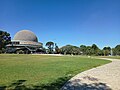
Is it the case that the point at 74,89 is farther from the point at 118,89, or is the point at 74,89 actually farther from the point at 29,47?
the point at 29,47

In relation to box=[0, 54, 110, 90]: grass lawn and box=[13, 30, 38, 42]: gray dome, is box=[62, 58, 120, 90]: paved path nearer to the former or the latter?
box=[0, 54, 110, 90]: grass lawn

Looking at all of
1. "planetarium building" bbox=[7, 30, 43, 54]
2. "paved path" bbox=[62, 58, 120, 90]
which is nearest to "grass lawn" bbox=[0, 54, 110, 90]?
"paved path" bbox=[62, 58, 120, 90]

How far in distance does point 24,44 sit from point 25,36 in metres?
9.13

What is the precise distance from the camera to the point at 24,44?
3789 inches

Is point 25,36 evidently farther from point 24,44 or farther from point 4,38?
point 4,38

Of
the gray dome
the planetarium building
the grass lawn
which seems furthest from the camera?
the gray dome

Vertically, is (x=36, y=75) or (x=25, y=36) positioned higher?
(x=25, y=36)

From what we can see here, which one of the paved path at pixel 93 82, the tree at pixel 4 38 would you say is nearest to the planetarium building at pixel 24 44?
the tree at pixel 4 38

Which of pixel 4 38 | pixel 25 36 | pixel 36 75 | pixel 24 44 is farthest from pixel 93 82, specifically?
pixel 25 36

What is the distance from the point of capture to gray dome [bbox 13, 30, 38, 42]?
338 ft

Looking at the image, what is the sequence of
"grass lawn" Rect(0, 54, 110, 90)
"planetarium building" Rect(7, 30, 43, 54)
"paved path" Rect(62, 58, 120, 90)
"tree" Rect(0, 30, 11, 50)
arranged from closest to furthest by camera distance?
"paved path" Rect(62, 58, 120, 90) < "grass lawn" Rect(0, 54, 110, 90) < "tree" Rect(0, 30, 11, 50) < "planetarium building" Rect(7, 30, 43, 54)

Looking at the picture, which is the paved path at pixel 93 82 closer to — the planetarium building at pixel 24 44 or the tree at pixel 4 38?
the tree at pixel 4 38

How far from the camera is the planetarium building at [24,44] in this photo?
9341 cm

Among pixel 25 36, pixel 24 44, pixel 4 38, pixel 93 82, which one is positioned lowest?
pixel 93 82
